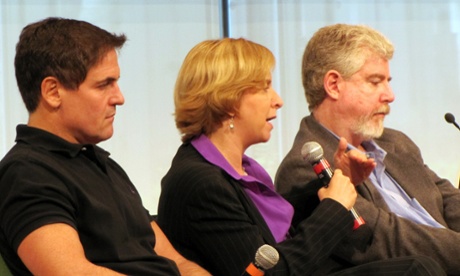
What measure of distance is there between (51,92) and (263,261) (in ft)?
2.00

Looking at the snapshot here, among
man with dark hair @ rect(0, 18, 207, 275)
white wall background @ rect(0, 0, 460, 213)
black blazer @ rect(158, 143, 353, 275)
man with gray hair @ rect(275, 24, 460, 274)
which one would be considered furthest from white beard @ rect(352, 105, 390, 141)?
white wall background @ rect(0, 0, 460, 213)

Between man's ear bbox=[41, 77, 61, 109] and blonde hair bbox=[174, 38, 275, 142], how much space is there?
516 millimetres

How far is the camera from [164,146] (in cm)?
477

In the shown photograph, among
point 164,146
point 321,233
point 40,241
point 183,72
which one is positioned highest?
point 183,72

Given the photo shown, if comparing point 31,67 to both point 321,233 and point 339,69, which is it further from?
point 339,69

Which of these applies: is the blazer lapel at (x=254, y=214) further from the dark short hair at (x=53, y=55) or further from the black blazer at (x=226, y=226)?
the dark short hair at (x=53, y=55)

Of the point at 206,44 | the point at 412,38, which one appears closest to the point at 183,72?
the point at 206,44

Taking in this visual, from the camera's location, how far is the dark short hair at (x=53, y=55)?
206 cm

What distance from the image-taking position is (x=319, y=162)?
243 centimetres

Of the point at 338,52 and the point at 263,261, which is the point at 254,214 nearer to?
the point at 263,261

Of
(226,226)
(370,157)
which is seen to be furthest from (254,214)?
(370,157)

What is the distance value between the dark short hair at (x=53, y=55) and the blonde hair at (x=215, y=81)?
1.47ft

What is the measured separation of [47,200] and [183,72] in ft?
2.55

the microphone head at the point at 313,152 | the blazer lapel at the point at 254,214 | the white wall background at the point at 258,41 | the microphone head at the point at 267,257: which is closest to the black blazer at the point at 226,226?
the blazer lapel at the point at 254,214
